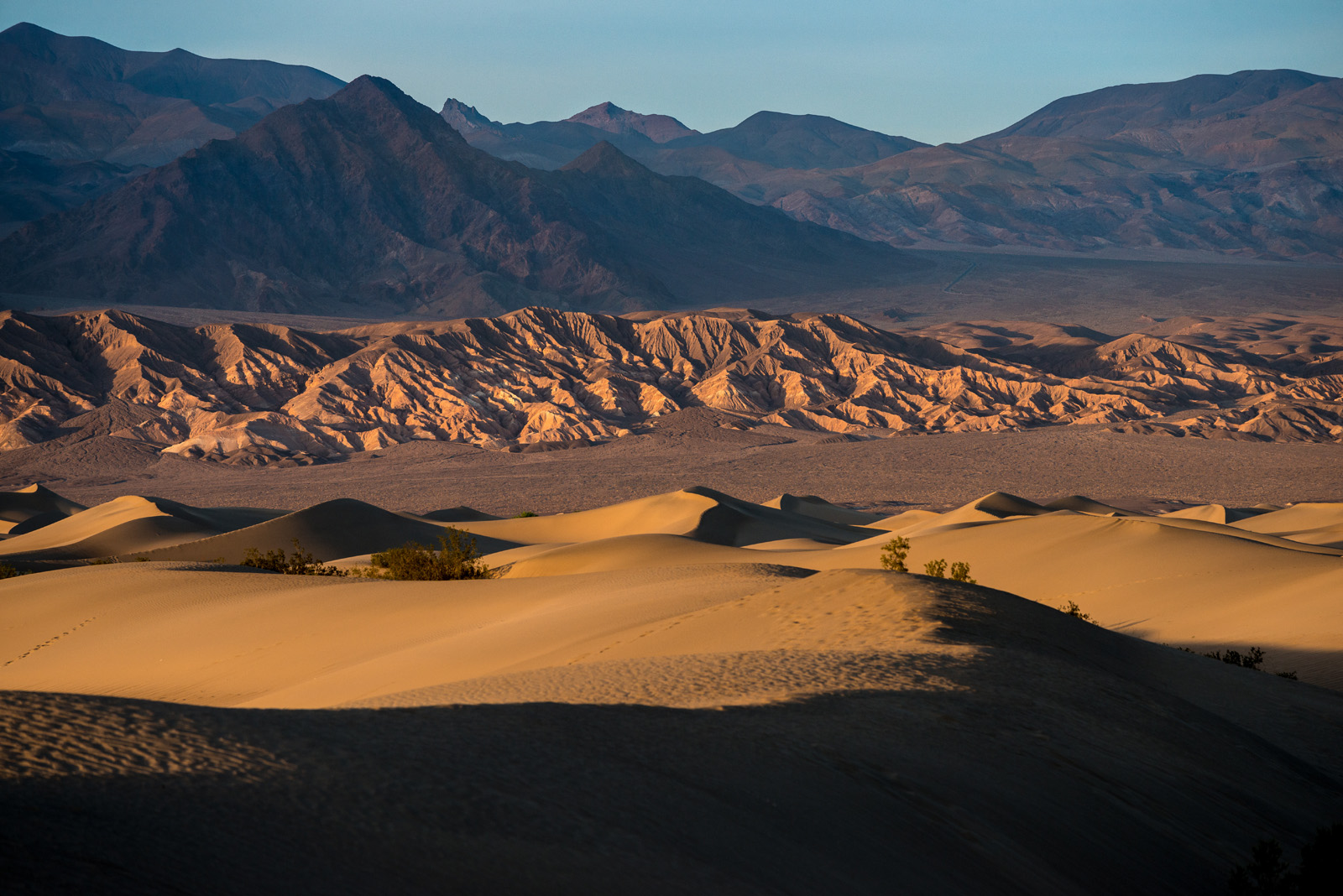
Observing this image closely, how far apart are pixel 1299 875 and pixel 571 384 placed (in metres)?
75.7

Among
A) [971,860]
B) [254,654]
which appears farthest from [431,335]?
[971,860]

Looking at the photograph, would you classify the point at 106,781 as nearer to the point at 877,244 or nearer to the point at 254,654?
the point at 254,654

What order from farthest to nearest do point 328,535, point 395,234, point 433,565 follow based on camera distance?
1. point 395,234
2. point 328,535
3. point 433,565

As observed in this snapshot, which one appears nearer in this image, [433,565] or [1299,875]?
[1299,875]

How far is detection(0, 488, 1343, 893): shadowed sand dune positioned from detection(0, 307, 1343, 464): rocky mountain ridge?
2102 inches

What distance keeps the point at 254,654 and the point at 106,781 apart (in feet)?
33.2

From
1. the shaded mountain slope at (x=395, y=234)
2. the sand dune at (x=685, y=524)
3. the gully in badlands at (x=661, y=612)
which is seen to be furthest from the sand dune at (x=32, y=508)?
the shaded mountain slope at (x=395, y=234)

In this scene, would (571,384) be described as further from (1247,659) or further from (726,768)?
(726,768)

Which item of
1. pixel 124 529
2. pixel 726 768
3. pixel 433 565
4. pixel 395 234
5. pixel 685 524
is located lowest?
pixel 685 524

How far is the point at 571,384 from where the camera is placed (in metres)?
81.3

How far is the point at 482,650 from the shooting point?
490 inches

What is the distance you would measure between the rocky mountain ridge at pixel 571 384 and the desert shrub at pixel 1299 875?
62.7 metres

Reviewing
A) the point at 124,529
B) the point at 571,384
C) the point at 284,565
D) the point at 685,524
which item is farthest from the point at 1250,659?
the point at 571,384

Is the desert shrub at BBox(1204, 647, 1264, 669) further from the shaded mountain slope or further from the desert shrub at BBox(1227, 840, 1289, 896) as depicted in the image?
the shaded mountain slope
